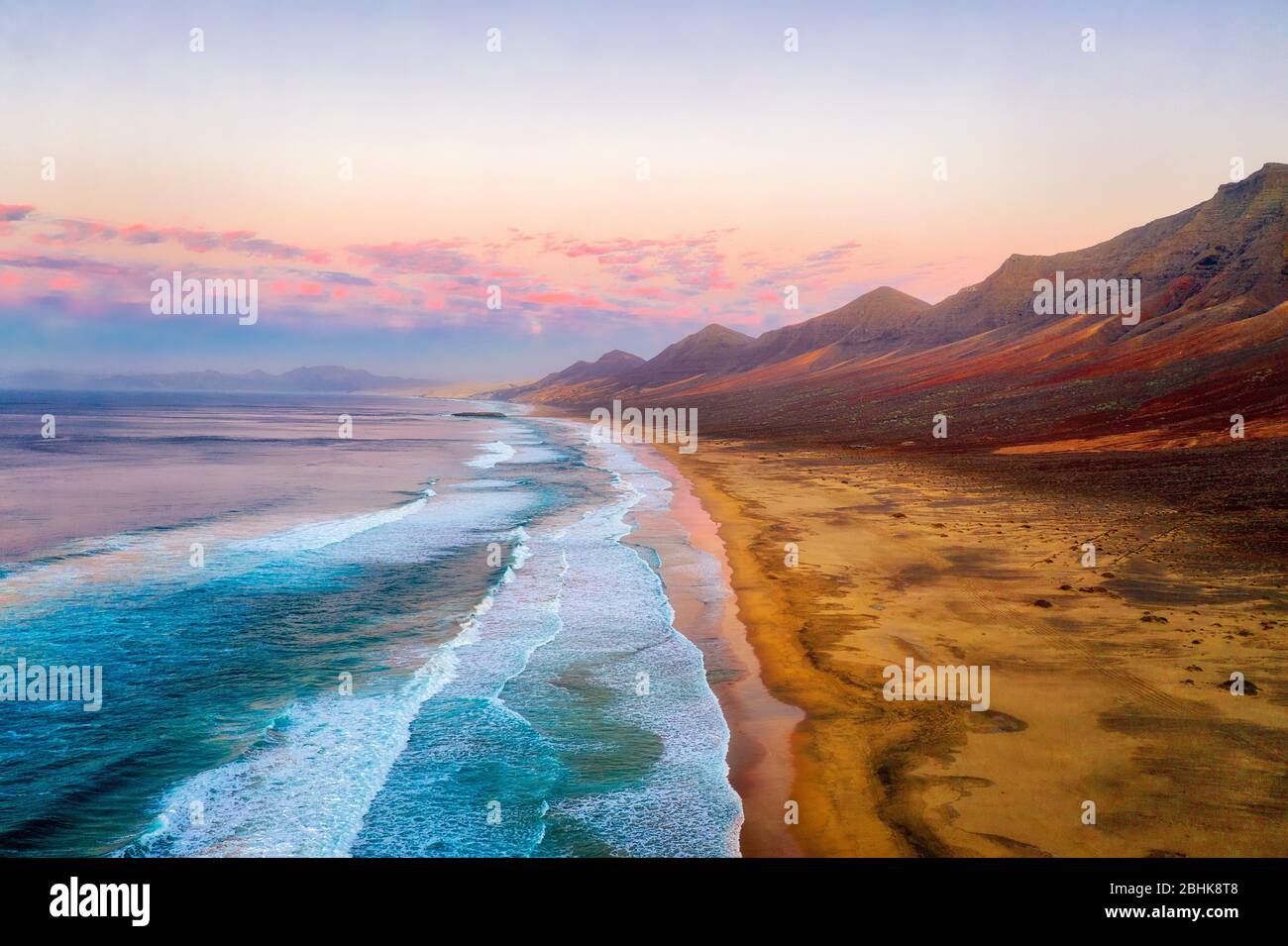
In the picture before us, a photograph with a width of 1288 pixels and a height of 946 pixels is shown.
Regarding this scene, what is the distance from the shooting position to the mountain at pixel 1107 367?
50.4 metres

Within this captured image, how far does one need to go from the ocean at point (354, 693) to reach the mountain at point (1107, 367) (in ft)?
124

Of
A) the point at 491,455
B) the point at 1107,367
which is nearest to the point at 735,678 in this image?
the point at 491,455

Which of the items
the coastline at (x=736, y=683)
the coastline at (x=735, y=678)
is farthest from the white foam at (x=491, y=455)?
the coastline at (x=736, y=683)

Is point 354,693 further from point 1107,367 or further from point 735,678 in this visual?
point 1107,367

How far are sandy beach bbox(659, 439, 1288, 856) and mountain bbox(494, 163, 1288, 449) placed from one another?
2679cm

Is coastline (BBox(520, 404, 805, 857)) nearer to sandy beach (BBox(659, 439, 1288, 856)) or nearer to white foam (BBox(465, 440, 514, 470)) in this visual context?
sandy beach (BBox(659, 439, 1288, 856))

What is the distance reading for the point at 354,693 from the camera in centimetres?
1328

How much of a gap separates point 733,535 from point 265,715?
17050 millimetres

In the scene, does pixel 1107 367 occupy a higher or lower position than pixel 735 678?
higher

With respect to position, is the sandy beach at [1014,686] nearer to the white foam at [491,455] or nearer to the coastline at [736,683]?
the coastline at [736,683]

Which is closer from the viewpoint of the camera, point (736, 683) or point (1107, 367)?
point (736, 683)

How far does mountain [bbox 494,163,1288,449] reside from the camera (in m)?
50.4

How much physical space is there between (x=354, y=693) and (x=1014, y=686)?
10.8 meters

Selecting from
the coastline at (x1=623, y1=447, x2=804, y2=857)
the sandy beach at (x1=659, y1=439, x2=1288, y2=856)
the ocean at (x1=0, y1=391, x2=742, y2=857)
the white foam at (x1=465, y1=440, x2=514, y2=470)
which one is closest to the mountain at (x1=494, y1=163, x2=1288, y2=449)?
the white foam at (x1=465, y1=440, x2=514, y2=470)
